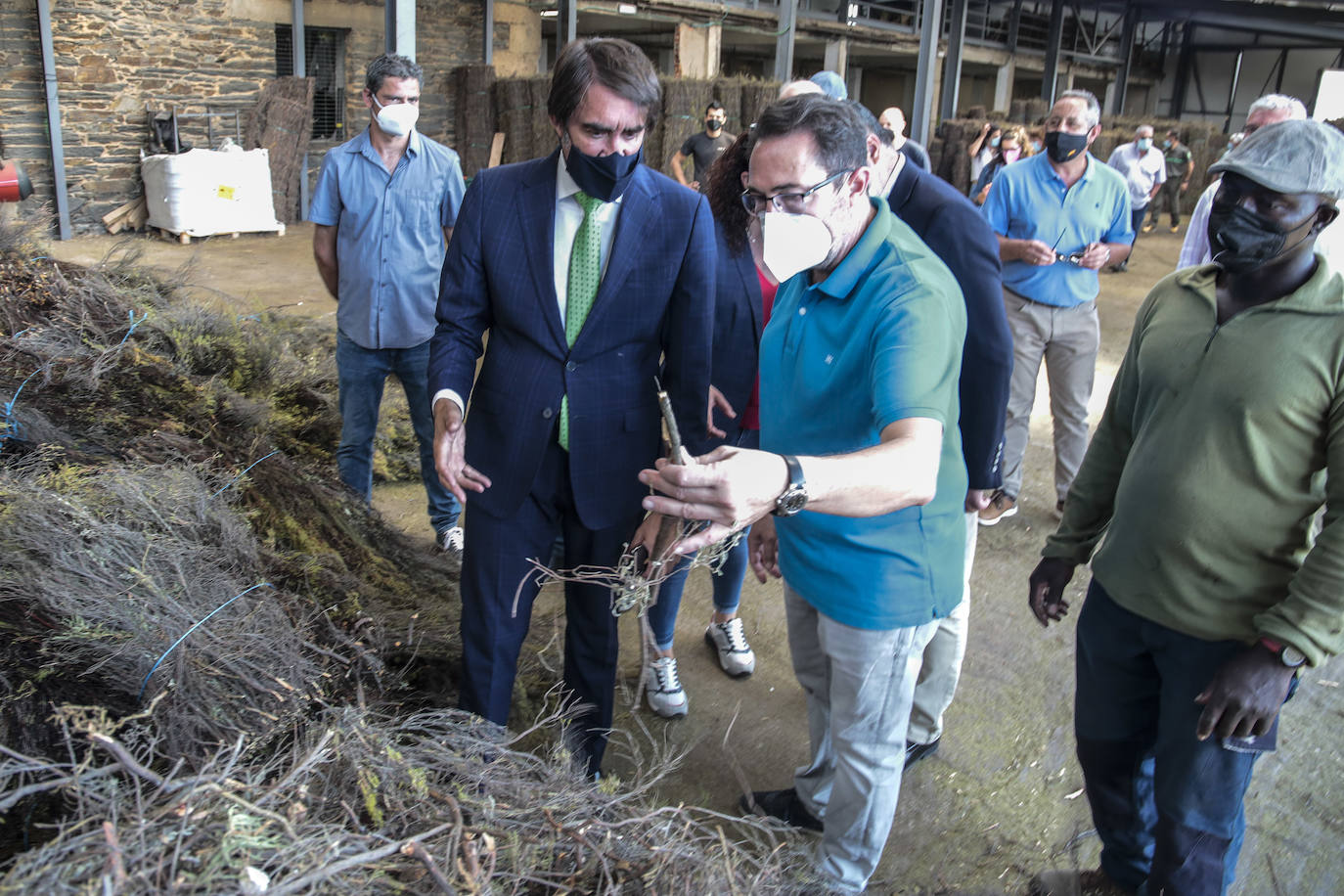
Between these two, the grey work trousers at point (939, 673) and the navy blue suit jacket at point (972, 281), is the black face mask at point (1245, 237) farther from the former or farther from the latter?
the grey work trousers at point (939, 673)

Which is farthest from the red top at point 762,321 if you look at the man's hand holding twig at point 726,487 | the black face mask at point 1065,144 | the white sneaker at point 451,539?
the black face mask at point 1065,144

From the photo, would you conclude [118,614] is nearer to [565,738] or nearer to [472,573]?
[472,573]

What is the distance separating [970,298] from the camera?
2777 mm

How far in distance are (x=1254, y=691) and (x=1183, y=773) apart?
281 millimetres

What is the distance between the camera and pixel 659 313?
2.62 metres

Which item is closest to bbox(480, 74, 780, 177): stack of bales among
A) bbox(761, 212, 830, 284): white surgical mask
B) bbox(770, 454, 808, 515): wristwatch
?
bbox(761, 212, 830, 284): white surgical mask

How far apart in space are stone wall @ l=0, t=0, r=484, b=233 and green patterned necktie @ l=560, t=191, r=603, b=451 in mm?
9878

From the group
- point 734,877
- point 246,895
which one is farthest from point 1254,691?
point 246,895

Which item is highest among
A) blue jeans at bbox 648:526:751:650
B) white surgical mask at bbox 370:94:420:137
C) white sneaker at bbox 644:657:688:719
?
white surgical mask at bbox 370:94:420:137

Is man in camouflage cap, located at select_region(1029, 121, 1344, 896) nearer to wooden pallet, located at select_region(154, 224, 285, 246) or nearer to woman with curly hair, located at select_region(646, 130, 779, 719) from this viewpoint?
woman with curly hair, located at select_region(646, 130, 779, 719)

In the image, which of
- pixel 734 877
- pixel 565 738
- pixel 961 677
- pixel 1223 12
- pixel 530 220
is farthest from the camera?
pixel 1223 12

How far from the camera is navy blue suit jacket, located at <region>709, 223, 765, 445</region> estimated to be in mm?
3277

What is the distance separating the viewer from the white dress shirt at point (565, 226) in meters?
2.54

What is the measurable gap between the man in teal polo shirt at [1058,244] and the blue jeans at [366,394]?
260 centimetres
